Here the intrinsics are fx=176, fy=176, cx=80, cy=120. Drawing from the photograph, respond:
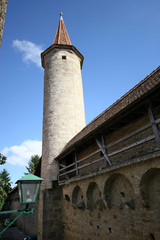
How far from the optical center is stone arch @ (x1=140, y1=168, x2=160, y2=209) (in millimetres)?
4121

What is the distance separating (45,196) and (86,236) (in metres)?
3.15

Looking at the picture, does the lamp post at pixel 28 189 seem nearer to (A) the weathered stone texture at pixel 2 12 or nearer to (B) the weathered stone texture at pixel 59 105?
(A) the weathered stone texture at pixel 2 12

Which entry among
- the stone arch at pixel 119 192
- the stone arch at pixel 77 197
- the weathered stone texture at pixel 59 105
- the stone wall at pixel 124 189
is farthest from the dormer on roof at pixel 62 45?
the stone arch at pixel 119 192

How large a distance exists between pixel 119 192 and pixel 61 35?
13761mm

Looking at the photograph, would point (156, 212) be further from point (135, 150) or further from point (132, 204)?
point (135, 150)

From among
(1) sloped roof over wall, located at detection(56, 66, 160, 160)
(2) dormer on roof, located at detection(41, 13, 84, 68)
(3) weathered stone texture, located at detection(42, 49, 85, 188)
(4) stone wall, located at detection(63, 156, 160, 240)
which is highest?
(2) dormer on roof, located at detection(41, 13, 84, 68)

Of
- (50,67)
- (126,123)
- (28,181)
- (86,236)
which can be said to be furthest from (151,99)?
(50,67)

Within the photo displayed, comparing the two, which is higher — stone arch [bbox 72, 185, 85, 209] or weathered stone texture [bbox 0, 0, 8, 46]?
weathered stone texture [bbox 0, 0, 8, 46]

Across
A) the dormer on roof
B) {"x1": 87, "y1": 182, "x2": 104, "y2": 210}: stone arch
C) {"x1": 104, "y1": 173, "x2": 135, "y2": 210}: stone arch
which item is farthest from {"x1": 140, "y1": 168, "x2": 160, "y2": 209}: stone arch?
the dormer on roof

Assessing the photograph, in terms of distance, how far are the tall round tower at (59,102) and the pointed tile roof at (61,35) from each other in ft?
0.53

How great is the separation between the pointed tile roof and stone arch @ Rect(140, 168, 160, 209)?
1204 cm

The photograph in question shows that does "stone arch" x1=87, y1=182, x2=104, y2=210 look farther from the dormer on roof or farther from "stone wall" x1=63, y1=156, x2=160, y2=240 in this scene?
the dormer on roof

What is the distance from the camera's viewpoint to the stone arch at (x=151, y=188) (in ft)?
13.5

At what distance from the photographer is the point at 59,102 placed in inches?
428
